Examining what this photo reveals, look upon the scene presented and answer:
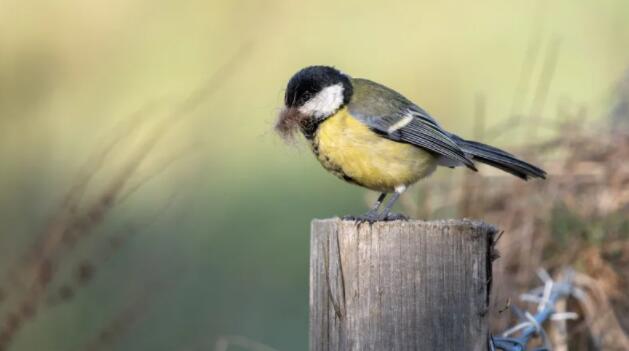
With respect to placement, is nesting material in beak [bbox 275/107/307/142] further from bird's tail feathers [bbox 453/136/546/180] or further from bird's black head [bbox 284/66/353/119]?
bird's tail feathers [bbox 453/136/546/180]

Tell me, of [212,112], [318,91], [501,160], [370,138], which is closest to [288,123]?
[318,91]

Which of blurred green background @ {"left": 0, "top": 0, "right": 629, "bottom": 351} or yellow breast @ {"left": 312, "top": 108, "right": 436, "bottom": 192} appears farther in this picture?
blurred green background @ {"left": 0, "top": 0, "right": 629, "bottom": 351}

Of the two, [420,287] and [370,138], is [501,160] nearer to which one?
[370,138]

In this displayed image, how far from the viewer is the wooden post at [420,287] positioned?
6.72 ft

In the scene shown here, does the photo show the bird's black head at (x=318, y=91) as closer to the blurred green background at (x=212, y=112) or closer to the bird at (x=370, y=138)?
the bird at (x=370, y=138)

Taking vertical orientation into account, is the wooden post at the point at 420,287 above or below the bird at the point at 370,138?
below

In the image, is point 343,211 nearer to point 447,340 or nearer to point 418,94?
point 418,94

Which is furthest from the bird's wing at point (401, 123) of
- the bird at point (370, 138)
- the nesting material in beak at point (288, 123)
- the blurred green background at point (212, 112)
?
the blurred green background at point (212, 112)

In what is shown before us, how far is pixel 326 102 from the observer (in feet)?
10.8

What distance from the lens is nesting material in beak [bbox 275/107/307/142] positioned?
115 inches

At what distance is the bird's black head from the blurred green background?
99 cm

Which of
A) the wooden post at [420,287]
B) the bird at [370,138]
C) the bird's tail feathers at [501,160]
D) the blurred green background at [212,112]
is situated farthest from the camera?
the blurred green background at [212,112]

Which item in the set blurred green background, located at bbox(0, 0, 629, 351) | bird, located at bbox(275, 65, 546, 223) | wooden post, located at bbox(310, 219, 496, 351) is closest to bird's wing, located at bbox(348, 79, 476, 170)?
bird, located at bbox(275, 65, 546, 223)

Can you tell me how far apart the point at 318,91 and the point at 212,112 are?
337cm
